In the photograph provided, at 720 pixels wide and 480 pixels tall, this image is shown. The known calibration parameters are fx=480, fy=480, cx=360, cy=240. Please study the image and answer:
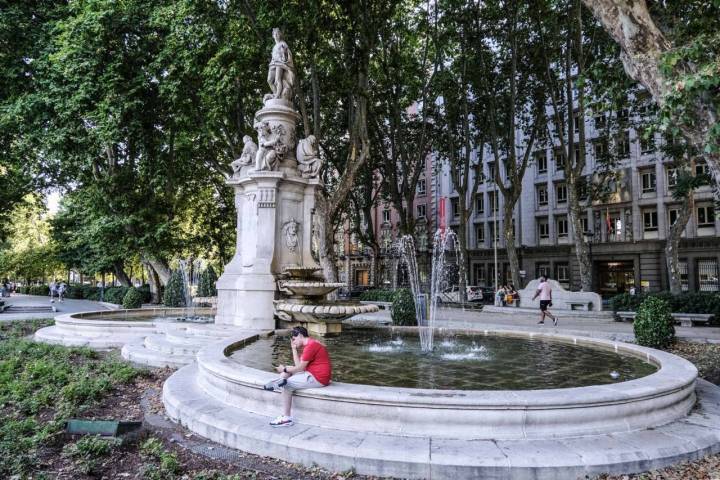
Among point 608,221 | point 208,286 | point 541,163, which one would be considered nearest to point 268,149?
point 208,286

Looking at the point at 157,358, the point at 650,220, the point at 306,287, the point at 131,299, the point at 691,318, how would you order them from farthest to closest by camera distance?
the point at 650,220 < the point at 131,299 < the point at 691,318 < the point at 306,287 < the point at 157,358

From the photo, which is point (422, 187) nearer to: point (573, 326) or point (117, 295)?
point (117, 295)

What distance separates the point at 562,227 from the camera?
39500 millimetres

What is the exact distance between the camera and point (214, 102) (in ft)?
63.9

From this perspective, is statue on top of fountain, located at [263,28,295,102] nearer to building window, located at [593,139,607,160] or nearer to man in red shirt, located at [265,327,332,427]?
man in red shirt, located at [265,327,332,427]

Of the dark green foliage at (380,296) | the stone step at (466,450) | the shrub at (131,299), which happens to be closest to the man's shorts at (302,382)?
the stone step at (466,450)

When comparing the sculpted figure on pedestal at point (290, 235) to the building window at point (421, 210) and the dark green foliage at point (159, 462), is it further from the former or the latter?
the building window at point (421, 210)

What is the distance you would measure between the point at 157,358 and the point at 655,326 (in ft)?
36.8

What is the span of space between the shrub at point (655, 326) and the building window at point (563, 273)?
93.6 feet

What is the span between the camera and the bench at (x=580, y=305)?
68.8 ft

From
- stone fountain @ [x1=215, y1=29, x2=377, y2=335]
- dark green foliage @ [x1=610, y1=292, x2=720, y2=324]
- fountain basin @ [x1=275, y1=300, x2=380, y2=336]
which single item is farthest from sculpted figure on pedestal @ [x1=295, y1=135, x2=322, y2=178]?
dark green foliage @ [x1=610, y1=292, x2=720, y2=324]

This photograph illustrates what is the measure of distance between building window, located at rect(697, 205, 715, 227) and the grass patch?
34.9m

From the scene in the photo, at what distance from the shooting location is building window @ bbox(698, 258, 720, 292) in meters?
30.4

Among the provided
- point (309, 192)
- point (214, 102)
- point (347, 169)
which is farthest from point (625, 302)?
point (214, 102)
